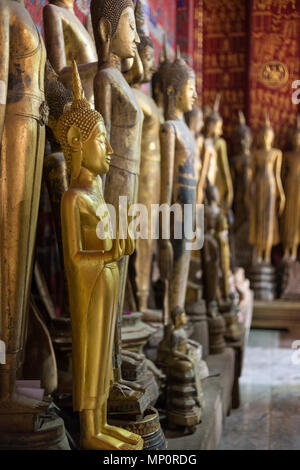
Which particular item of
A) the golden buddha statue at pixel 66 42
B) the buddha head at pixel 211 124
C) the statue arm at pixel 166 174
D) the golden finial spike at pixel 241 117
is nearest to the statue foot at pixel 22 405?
the golden buddha statue at pixel 66 42

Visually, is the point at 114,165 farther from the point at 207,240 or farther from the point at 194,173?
the point at 207,240

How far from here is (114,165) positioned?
228cm

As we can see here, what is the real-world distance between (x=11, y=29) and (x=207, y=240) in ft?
9.01

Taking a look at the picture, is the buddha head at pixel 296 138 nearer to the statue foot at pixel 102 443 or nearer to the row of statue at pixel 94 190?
the row of statue at pixel 94 190

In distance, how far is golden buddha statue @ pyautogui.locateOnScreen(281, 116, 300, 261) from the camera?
8156 mm

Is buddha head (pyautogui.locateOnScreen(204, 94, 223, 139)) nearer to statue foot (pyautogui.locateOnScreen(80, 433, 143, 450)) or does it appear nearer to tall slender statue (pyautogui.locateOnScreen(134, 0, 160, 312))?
tall slender statue (pyautogui.locateOnScreen(134, 0, 160, 312))

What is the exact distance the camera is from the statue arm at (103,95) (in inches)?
83.2

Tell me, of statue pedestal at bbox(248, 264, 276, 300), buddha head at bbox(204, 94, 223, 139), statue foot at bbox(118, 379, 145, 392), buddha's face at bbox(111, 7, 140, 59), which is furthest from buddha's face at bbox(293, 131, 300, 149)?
statue foot at bbox(118, 379, 145, 392)

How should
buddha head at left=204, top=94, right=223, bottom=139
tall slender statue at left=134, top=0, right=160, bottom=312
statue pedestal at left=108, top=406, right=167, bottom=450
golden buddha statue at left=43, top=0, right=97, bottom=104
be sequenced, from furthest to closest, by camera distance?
1. buddha head at left=204, top=94, right=223, bottom=139
2. tall slender statue at left=134, top=0, right=160, bottom=312
3. golden buddha statue at left=43, top=0, right=97, bottom=104
4. statue pedestal at left=108, top=406, right=167, bottom=450

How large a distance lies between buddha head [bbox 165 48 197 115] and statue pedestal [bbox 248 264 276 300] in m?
4.87

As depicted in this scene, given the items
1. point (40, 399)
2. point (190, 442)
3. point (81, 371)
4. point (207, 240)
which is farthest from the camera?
point (207, 240)

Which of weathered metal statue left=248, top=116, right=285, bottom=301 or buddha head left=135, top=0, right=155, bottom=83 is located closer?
buddha head left=135, top=0, right=155, bottom=83

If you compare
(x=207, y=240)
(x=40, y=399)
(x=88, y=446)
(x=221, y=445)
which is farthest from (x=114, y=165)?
(x=207, y=240)

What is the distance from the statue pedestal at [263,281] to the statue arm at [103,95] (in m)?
5.69
